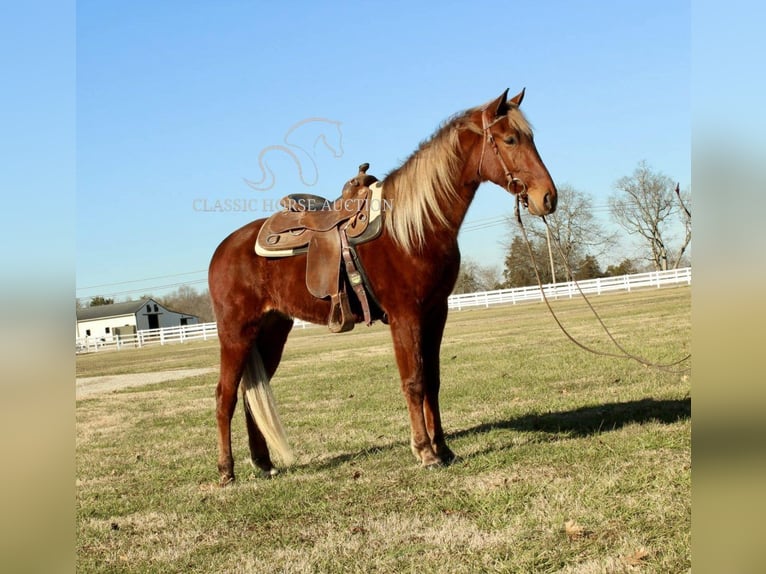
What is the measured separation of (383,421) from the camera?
299 inches

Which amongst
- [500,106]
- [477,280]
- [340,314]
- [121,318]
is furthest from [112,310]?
[500,106]

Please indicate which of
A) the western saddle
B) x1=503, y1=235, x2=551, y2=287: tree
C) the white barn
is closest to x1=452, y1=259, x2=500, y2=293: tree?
x1=503, y1=235, x2=551, y2=287: tree

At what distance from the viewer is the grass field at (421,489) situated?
11.5 feet

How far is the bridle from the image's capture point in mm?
5125

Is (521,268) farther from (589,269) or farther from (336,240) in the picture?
(336,240)

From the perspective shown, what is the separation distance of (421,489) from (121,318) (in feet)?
215

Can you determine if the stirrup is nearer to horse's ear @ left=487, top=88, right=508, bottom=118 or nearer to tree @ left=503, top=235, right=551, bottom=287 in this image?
horse's ear @ left=487, top=88, right=508, bottom=118

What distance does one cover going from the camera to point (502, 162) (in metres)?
5.19

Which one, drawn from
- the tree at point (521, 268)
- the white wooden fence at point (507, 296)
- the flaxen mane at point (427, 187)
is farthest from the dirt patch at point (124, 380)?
the tree at point (521, 268)

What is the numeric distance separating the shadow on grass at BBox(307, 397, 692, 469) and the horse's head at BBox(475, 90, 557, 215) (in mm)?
2351

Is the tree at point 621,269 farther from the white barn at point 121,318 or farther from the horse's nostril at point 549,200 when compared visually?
the horse's nostril at point 549,200

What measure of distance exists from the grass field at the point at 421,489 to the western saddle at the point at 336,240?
1.50 metres
